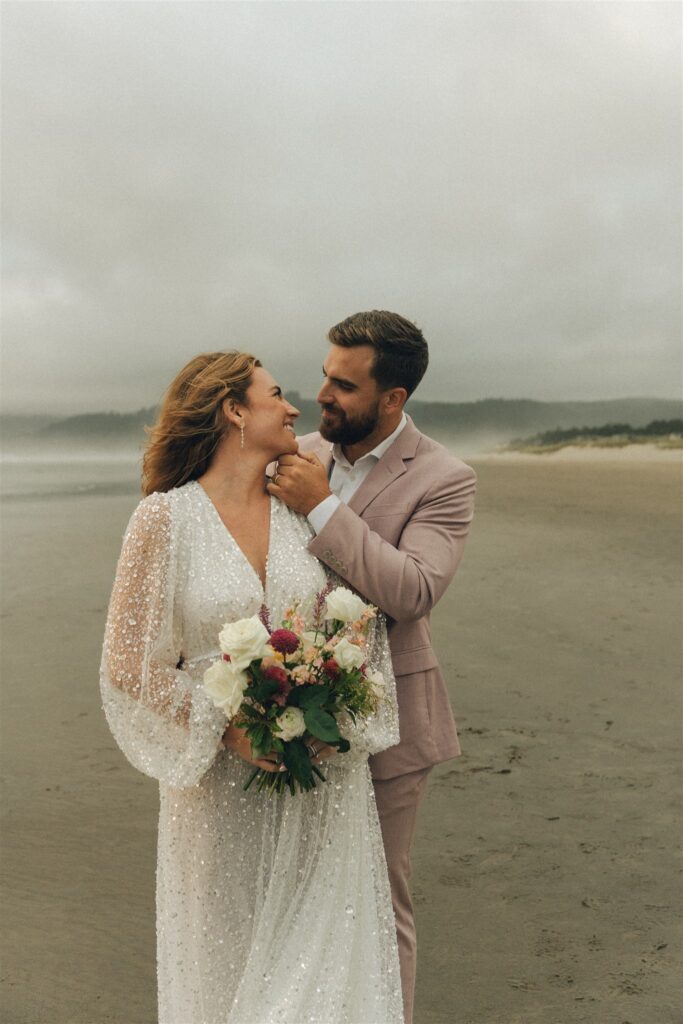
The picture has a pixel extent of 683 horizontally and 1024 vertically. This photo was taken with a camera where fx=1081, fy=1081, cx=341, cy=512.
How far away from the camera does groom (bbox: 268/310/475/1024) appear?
347 centimetres

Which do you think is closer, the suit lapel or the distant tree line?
the suit lapel

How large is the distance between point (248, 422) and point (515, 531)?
16.1 meters

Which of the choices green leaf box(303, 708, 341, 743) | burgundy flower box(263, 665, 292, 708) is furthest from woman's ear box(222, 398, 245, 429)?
green leaf box(303, 708, 341, 743)

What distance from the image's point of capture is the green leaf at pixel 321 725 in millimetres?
2914

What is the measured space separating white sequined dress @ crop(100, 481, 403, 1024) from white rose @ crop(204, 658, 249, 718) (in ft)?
0.93

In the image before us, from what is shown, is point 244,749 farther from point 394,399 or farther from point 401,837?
point 394,399

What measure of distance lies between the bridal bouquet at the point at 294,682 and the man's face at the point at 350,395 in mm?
875

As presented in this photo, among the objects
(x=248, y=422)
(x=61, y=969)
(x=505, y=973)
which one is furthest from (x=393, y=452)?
(x=61, y=969)

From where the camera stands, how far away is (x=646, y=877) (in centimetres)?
598

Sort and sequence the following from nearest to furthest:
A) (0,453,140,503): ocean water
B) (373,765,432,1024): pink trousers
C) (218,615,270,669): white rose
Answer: (218,615,270,669): white rose, (373,765,432,1024): pink trousers, (0,453,140,503): ocean water

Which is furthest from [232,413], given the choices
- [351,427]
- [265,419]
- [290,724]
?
[290,724]

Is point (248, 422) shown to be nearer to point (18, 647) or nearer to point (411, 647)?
point (411, 647)

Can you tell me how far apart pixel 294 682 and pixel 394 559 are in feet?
1.92

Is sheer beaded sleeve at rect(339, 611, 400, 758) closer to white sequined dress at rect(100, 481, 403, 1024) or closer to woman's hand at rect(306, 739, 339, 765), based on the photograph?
white sequined dress at rect(100, 481, 403, 1024)
